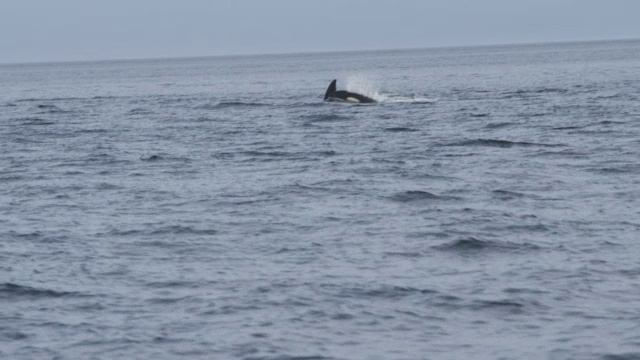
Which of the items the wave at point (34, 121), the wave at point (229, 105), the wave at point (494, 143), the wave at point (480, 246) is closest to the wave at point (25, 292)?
the wave at point (480, 246)

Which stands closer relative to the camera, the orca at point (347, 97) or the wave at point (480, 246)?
the wave at point (480, 246)

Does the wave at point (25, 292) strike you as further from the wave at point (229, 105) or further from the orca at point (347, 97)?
the wave at point (229, 105)

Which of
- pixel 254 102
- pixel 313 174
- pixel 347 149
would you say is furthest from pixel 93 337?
pixel 254 102

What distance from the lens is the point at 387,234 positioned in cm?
1900

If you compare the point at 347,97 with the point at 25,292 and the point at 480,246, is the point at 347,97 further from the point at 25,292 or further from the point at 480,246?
the point at 25,292

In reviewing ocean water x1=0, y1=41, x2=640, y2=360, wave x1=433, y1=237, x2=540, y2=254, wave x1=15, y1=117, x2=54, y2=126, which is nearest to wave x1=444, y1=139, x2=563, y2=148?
ocean water x1=0, y1=41, x2=640, y2=360

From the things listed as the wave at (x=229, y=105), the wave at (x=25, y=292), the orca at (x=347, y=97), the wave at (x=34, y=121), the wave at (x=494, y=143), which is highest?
the wave at (x=25, y=292)

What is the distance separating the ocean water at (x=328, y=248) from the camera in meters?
13.1

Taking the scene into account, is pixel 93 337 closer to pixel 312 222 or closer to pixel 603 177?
pixel 312 222

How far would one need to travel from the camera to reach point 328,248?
1797cm

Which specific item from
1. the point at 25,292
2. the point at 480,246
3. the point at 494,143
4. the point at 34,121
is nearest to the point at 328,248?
the point at 480,246

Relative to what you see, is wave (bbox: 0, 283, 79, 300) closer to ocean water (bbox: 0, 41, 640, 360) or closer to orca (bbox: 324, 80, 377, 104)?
ocean water (bbox: 0, 41, 640, 360)

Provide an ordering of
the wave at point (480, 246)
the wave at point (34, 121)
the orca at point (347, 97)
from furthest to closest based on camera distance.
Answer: the orca at point (347, 97) → the wave at point (34, 121) → the wave at point (480, 246)

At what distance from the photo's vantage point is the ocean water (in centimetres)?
1315
